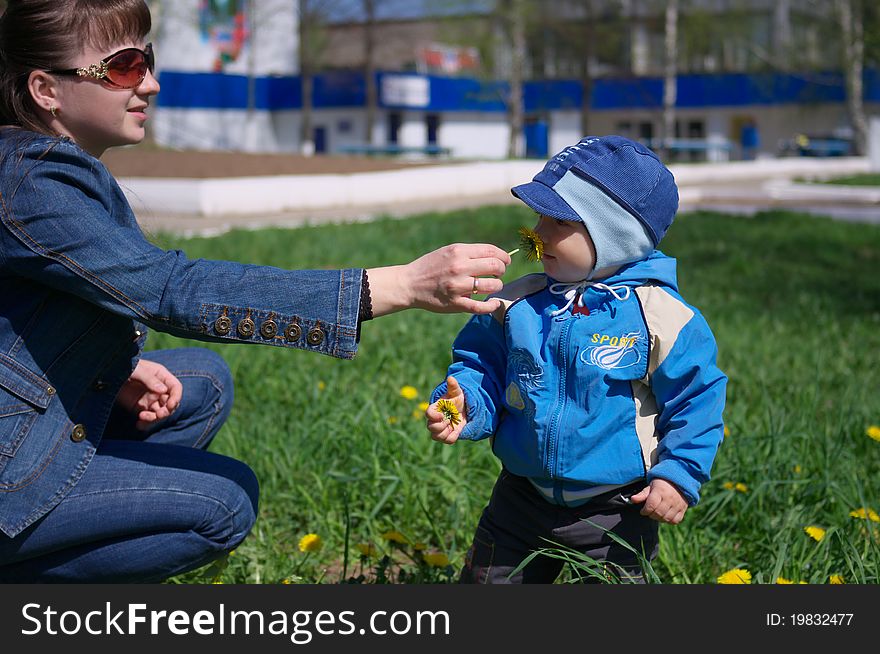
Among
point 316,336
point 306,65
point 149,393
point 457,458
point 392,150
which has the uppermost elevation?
point 306,65

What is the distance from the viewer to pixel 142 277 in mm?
2076

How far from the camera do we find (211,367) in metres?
2.84

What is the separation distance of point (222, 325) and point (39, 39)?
71 cm

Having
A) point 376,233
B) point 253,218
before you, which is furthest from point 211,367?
point 253,218

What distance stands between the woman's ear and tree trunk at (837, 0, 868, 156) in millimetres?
34854

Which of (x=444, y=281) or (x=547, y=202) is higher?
(x=547, y=202)

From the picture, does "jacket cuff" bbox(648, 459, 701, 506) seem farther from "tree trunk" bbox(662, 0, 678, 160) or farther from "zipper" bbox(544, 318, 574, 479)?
"tree trunk" bbox(662, 0, 678, 160)

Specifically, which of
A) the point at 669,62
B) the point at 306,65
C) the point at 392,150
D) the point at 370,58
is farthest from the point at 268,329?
the point at 669,62

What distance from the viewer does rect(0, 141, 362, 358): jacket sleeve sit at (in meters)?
2.06

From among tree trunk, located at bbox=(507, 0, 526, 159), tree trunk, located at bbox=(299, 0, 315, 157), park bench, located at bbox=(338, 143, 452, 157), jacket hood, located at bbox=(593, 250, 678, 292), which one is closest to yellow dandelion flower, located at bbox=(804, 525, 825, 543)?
jacket hood, located at bbox=(593, 250, 678, 292)

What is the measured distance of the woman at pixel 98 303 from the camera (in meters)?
2.07

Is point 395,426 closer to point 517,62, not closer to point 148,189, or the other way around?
point 148,189

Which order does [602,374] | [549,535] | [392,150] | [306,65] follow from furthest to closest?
[306,65]
[392,150]
[549,535]
[602,374]

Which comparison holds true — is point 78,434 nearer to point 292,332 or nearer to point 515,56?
point 292,332
